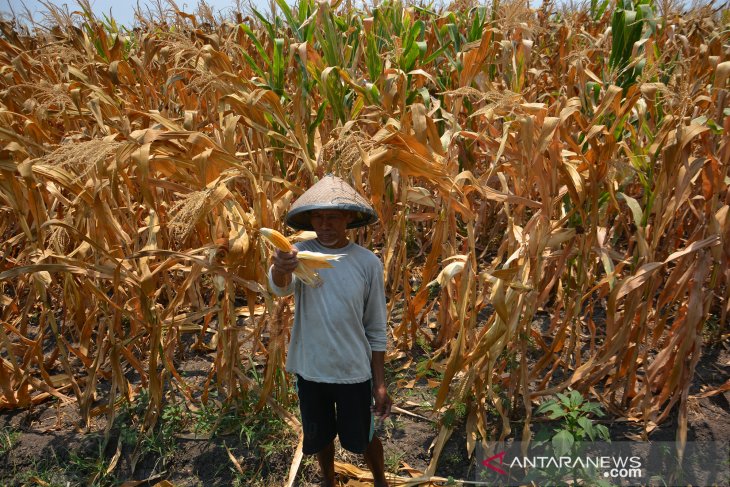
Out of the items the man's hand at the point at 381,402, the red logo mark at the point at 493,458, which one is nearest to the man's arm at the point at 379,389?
the man's hand at the point at 381,402

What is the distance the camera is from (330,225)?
1.85 m

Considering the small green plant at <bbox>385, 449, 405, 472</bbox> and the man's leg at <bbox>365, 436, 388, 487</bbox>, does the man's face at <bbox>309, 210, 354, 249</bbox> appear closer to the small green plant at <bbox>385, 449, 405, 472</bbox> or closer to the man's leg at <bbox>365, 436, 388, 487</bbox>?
the man's leg at <bbox>365, 436, 388, 487</bbox>

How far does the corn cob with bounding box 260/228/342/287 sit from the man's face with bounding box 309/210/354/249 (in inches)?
4.7

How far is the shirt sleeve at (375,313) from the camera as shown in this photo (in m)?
1.90

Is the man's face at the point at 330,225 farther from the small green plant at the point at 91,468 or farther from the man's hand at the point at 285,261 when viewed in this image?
the small green plant at the point at 91,468

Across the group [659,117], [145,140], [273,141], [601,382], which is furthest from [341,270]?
[659,117]

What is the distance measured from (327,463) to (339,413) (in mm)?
241

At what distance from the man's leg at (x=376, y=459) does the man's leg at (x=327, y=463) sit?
0.40 feet

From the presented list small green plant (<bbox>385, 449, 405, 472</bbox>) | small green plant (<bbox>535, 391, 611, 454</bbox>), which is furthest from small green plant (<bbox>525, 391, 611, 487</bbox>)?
small green plant (<bbox>385, 449, 405, 472</bbox>)

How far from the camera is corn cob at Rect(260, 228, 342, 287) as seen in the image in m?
1.61

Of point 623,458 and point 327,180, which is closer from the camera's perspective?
point 327,180

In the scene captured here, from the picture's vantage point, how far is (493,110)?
216 centimetres

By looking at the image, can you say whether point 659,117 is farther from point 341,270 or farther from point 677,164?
point 341,270

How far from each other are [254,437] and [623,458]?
1.44 metres
